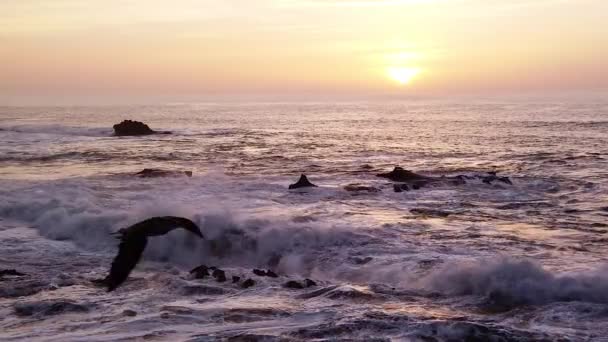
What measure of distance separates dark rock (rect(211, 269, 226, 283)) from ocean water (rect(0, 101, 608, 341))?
21 centimetres

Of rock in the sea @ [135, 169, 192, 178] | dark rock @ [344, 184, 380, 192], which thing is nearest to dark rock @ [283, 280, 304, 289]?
dark rock @ [344, 184, 380, 192]

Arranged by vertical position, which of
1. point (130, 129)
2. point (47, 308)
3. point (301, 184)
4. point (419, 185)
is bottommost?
→ point (130, 129)

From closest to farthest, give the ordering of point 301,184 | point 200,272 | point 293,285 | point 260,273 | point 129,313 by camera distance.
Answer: point 129,313 → point 293,285 → point 200,272 → point 260,273 → point 301,184

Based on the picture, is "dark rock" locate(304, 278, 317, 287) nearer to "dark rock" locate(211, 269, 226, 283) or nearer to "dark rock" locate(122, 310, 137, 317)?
"dark rock" locate(211, 269, 226, 283)

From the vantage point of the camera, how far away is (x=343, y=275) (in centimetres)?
1098

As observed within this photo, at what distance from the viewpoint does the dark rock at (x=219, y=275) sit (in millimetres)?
10356

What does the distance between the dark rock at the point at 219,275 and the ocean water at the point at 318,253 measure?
0.21 metres

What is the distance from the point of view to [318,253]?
1254 cm

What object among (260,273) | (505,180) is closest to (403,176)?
(505,180)

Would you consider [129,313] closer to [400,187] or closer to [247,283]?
[247,283]

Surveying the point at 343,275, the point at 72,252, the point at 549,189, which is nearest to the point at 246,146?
the point at 549,189

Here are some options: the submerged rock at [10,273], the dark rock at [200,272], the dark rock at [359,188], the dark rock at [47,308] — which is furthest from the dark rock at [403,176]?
the dark rock at [47,308]

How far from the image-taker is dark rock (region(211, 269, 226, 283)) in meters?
10.4

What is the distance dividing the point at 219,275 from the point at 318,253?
266 centimetres
